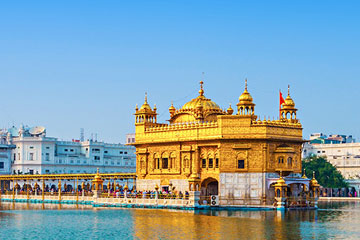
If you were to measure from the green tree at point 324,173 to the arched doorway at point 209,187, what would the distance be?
4766cm

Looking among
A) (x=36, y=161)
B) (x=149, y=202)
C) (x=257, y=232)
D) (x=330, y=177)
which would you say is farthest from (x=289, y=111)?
(x=36, y=161)

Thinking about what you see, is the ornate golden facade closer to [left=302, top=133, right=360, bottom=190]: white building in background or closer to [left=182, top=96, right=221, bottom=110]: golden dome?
[left=182, top=96, right=221, bottom=110]: golden dome

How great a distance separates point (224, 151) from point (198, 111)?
6.42m

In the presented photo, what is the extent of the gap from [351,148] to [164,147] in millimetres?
71870

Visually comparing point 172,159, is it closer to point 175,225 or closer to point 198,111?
point 198,111

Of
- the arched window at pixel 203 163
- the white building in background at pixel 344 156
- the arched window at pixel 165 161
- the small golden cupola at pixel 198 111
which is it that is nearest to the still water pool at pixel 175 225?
the arched window at pixel 203 163

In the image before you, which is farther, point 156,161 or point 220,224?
point 156,161

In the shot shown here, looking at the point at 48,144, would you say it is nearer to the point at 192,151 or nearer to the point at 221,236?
the point at 192,151

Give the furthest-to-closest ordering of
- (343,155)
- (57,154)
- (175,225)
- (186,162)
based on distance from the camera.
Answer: (343,155) < (57,154) < (186,162) < (175,225)

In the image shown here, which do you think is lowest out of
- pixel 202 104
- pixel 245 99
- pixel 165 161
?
pixel 165 161

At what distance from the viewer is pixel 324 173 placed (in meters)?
103

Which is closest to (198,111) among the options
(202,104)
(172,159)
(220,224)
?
(202,104)

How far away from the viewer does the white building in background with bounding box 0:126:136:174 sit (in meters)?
109

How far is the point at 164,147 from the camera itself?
193 feet
